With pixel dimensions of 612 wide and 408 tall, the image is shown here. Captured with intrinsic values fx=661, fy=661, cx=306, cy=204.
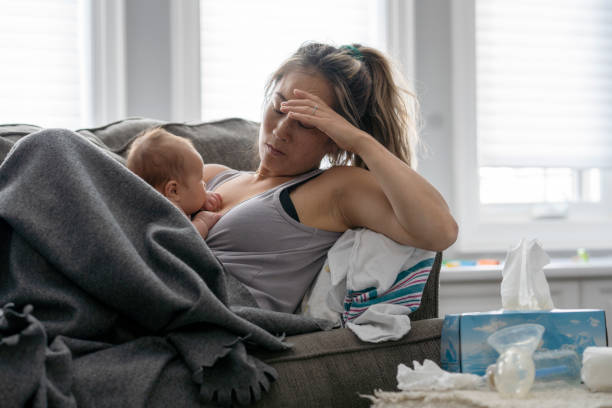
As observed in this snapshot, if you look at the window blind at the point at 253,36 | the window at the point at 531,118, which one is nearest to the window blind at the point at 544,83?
the window at the point at 531,118

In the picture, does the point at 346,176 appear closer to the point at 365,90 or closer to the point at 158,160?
the point at 365,90

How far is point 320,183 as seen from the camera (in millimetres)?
1422

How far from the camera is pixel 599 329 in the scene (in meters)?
1.11

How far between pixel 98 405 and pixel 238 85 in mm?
1923

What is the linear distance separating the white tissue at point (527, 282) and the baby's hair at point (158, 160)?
2.28 feet

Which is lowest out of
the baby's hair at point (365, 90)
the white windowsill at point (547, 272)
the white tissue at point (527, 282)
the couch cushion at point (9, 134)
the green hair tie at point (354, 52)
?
the white windowsill at point (547, 272)

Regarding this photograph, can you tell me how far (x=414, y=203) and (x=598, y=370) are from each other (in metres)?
0.43

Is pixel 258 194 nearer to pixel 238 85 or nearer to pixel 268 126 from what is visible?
pixel 268 126

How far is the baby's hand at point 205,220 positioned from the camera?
1418mm

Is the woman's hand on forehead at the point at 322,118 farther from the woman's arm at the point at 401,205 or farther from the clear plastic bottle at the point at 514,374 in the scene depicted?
the clear plastic bottle at the point at 514,374

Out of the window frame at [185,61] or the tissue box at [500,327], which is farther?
the window frame at [185,61]

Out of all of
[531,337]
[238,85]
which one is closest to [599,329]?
[531,337]

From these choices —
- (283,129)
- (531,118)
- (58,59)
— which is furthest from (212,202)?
(531,118)

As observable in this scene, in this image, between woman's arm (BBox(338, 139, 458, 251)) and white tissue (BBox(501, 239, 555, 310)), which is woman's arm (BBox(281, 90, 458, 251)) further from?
white tissue (BBox(501, 239, 555, 310))
